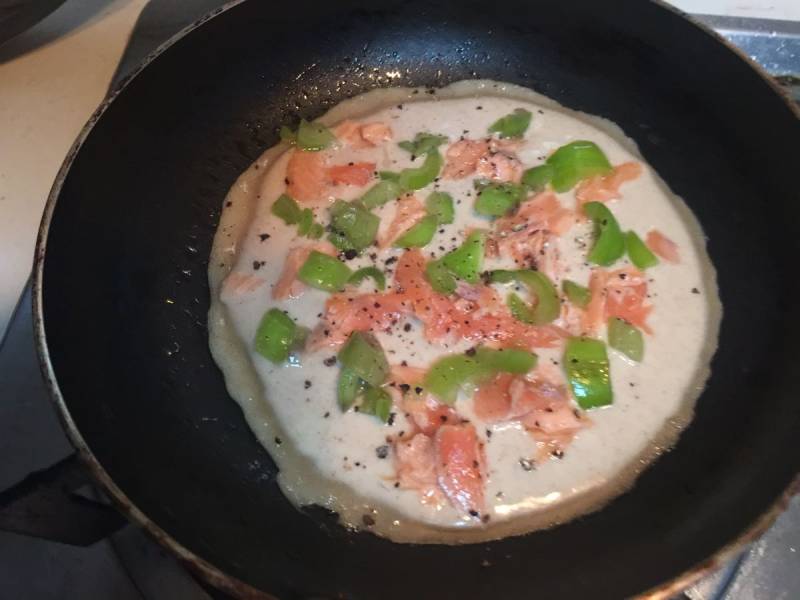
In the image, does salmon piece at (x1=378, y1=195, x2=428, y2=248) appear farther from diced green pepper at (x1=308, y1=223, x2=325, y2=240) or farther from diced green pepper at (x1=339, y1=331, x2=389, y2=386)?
diced green pepper at (x1=339, y1=331, x2=389, y2=386)

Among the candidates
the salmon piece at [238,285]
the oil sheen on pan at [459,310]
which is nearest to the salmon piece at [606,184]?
the oil sheen on pan at [459,310]

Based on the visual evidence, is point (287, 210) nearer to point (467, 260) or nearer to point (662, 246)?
point (467, 260)

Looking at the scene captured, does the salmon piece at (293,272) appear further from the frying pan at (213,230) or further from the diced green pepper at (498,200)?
the diced green pepper at (498,200)

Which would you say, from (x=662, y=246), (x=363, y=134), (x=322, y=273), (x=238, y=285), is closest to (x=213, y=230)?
(x=238, y=285)

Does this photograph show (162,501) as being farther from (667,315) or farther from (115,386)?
(667,315)

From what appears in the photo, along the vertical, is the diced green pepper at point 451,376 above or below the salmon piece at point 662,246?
below

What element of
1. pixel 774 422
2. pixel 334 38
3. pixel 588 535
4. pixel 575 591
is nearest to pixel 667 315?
pixel 774 422

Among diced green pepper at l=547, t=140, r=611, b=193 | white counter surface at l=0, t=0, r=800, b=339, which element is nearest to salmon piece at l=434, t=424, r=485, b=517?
diced green pepper at l=547, t=140, r=611, b=193
